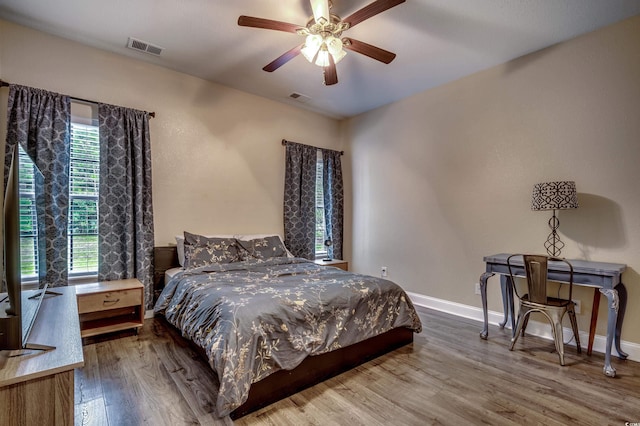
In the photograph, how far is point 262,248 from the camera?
378cm

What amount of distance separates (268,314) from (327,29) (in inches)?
82.6

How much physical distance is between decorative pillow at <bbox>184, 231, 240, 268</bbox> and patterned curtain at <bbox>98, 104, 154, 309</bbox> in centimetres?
47

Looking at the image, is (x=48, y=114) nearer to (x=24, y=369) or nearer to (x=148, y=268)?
(x=148, y=268)

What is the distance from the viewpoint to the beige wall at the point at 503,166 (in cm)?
272

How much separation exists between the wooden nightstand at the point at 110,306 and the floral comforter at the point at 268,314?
0.23 m

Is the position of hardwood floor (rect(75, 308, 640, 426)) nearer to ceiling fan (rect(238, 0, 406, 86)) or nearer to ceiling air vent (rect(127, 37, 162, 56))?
ceiling fan (rect(238, 0, 406, 86))

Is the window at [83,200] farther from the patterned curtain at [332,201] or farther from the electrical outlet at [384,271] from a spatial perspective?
the electrical outlet at [384,271]

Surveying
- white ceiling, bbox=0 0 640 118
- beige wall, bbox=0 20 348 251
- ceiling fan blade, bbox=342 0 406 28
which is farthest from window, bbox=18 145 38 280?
ceiling fan blade, bbox=342 0 406 28

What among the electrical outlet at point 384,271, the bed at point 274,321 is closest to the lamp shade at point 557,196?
the bed at point 274,321

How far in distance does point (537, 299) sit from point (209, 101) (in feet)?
13.6

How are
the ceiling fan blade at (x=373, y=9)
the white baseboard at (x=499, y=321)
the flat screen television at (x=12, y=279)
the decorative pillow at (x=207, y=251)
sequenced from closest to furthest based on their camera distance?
the flat screen television at (x=12, y=279), the ceiling fan blade at (x=373, y=9), the white baseboard at (x=499, y=321), the decorative pillow at (x=207, y=251)

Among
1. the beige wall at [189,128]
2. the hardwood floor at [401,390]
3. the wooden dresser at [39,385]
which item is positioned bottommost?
the hardwood floor at [401,390]

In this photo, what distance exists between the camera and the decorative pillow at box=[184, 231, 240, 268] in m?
→ 3.25

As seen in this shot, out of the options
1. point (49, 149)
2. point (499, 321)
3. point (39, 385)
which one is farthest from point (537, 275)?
point (49, 149)
